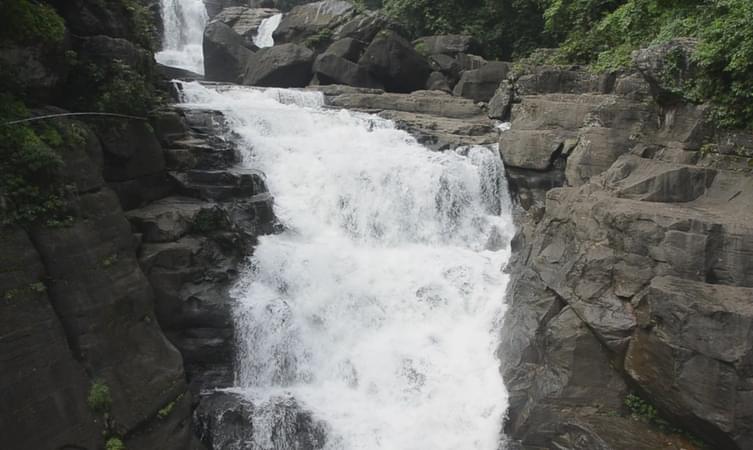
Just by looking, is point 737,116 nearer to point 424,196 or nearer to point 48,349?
point 424,196

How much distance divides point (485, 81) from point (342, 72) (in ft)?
20.4

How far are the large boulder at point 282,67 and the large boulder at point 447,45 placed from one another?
5.40 meters

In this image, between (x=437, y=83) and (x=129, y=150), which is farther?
(x=437, y=83)

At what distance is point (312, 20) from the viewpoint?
27125 millimetres

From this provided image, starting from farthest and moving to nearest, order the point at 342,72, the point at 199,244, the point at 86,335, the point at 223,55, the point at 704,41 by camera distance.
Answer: the point at 223,55 < the point at 342,72 < the point at 199,244 < the point at 704,41 < the point at 86,335

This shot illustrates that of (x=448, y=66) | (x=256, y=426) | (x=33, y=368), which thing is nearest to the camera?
(x=33, y=368)

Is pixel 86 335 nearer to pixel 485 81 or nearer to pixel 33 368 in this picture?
pixel 33 368

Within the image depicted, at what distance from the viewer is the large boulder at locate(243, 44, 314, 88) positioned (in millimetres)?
24375

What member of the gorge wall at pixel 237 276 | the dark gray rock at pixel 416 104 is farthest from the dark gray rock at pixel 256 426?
the dark gray rock at pixel 416 104

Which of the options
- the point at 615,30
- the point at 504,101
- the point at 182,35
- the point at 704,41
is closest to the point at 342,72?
the point at 504,101

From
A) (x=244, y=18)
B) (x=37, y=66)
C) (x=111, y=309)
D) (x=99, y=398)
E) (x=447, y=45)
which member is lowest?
(x=99, y=398)

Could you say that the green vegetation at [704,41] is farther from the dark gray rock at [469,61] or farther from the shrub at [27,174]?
the shrub at [27,174]

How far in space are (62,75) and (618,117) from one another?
36.7ft

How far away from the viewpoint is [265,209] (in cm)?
1312
